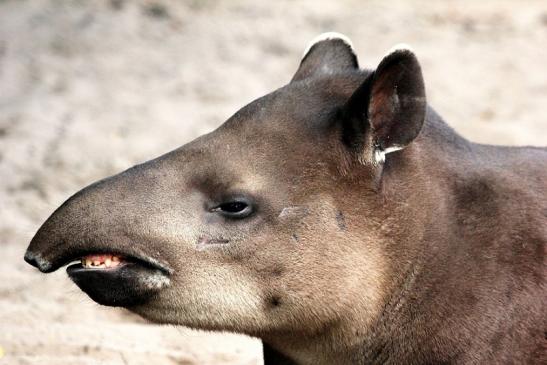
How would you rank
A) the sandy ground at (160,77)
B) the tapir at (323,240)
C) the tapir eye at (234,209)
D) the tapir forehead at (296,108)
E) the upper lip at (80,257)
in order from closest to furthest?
the upper lip at (80,257) → the tapir at (323,240) → the tapir eye at (234,209) → the tapir forehead at (296,108) → the sandy ground at (160,77)

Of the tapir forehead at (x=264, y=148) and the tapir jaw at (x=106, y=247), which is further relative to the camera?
the tapir forehead at (x=264, y=148)

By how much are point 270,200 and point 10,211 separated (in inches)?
157

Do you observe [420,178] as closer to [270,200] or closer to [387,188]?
[387,188]

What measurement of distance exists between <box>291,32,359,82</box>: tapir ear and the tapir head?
47cm

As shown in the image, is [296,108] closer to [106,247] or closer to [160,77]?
[106,247]

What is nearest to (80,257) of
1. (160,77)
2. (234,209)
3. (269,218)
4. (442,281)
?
(234,209)

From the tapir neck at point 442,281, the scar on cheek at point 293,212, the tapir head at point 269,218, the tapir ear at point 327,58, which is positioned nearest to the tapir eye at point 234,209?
the tapir head at point 269,218

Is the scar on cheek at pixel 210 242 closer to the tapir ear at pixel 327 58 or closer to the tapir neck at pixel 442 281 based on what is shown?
the tapir neck at pixel 442 281

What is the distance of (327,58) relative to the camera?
489 cm

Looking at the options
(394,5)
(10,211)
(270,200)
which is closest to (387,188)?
(270,200)

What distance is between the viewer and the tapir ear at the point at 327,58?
4824mm

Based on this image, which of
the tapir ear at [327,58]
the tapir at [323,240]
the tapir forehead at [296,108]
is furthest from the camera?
the tapir ear at [327,58]

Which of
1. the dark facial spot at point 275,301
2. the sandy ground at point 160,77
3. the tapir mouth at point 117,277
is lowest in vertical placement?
the sandy ground at point 160,77

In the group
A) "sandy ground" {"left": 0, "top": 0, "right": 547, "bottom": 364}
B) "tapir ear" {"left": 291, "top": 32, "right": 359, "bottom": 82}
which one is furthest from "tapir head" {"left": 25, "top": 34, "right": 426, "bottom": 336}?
"sandy ground" {"left": 0, "top": 0, "right": 547, "bottom": 364}
